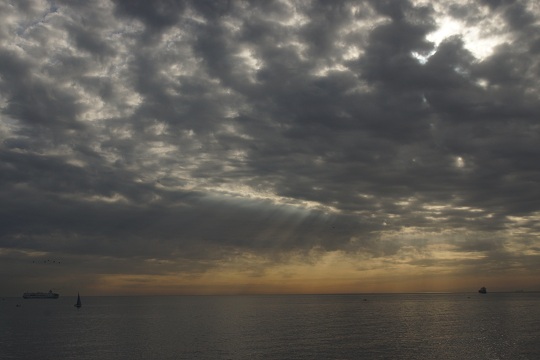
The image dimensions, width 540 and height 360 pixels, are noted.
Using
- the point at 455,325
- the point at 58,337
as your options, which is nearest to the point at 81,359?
the point at 58,337

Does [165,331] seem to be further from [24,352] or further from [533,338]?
[533,338]

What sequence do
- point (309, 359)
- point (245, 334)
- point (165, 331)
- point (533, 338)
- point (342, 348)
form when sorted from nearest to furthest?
point (309, 359), point (342, 348), point (533, 338), point (245, 334), point (165, 331)

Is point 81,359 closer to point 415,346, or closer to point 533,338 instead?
point 415,346

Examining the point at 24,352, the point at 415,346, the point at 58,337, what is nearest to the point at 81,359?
the point at 24,352

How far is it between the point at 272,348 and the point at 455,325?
247ft

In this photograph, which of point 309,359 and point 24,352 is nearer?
point 309,359

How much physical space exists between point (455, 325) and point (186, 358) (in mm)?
95000

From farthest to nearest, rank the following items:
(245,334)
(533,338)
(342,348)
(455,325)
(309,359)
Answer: (455,325) → (245,334) → (533,338) → (342,348) → (309,359)

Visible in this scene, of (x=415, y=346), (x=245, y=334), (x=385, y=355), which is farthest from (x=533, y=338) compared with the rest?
(x=245, y=334)

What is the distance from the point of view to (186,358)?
271 ft

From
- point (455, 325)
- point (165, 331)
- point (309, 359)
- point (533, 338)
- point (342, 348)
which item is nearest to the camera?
point (309, 359)

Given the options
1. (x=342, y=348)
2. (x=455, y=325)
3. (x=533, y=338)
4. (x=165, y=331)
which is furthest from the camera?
(x=455, y=325)

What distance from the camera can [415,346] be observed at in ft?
318

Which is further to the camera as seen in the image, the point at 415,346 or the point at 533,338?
the point at 533,338
